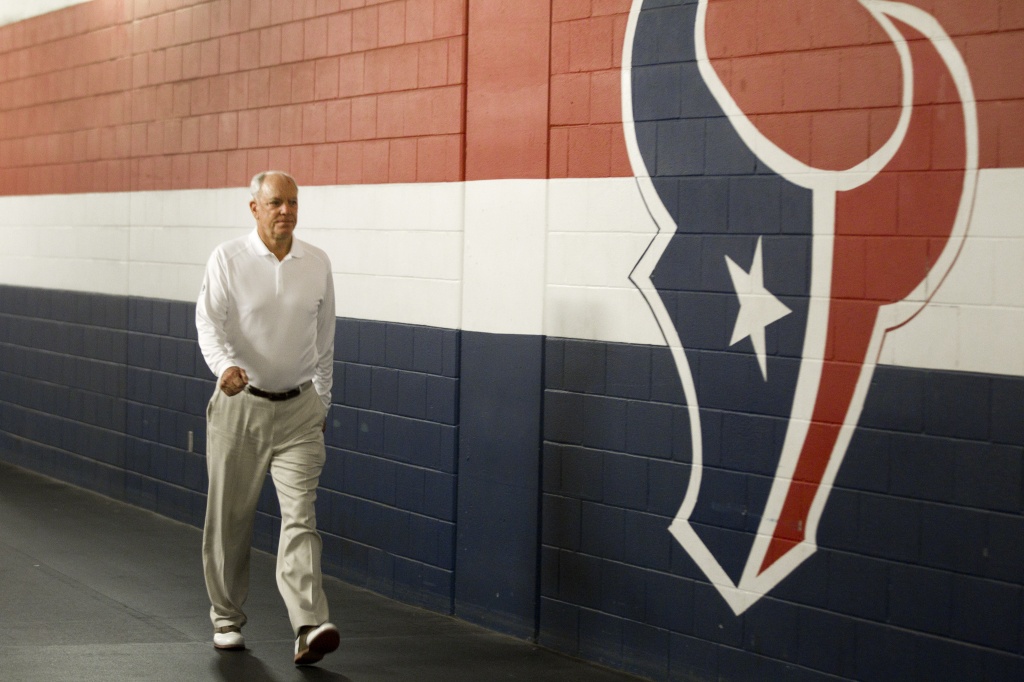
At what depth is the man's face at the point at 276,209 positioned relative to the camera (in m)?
5.72

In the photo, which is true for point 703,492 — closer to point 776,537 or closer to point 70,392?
point 776,537


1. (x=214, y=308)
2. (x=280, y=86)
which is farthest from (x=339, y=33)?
(x=214, y=308)

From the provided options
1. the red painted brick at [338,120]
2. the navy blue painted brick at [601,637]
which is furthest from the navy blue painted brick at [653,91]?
the red painted brick at [338,120]

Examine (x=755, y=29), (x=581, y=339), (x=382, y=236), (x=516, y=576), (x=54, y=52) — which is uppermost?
(x=54, y=52)

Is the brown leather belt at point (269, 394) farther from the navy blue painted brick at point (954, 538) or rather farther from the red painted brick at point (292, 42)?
the navy blue painted brick at point (954, 538)

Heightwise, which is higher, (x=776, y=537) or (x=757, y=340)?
(x=757, y=340)

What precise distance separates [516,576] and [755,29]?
2.67m

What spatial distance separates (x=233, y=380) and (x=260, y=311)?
0.47 m

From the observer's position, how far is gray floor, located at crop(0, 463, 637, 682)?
217 inches

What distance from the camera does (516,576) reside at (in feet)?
20.4

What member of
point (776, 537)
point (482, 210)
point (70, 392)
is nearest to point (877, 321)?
point (776, 537)

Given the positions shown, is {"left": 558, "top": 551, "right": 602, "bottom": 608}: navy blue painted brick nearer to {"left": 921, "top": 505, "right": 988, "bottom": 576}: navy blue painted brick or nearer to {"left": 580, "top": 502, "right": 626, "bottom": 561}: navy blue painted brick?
{"left": 580, "top": 502, "right": 626, "bottom": 561}: navy blue painted brick

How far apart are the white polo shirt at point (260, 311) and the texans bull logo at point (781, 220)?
57.1 inches

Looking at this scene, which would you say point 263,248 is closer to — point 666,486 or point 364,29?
point 364,29
